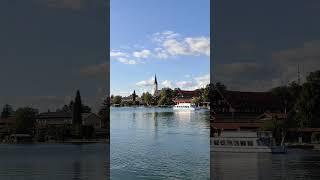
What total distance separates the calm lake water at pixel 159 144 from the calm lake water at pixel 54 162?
54 centimetres

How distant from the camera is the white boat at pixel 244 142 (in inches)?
402

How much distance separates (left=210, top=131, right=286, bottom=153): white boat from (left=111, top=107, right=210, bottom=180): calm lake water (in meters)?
0.83

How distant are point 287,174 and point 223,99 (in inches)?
104

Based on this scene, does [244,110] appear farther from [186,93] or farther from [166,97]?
[166,97]

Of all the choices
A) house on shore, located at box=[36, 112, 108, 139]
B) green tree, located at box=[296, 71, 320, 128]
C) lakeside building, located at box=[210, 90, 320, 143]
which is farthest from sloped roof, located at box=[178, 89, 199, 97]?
lakeside building, located at box=[210, 90, 320, 143]

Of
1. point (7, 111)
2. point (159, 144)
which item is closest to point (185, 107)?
point (159, 144)

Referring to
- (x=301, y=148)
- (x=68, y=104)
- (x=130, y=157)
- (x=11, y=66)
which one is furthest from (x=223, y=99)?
(x=130, y=157)

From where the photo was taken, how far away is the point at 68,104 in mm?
11328

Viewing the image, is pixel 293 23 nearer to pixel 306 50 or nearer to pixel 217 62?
pixel 306 50

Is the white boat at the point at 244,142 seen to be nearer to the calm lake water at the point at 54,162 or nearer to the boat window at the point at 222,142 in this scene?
the boat window at the point at 222,142

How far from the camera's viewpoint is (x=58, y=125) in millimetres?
12602

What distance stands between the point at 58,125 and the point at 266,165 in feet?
19.2

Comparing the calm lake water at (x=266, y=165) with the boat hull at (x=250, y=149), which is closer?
the calm lake water at (x=266, y=165)

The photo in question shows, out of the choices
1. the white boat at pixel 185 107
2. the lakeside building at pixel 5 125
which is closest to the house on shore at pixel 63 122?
the lakeside building at pixel 5 125
